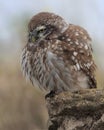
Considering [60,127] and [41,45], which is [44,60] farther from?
[60,127]

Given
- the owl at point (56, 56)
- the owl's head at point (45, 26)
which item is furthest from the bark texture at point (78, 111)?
the owl's head at point (45, 26)

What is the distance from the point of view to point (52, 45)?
677 cm

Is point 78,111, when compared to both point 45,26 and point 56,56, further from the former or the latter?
point 45,26

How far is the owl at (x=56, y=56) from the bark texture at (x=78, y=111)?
1109 millimetres

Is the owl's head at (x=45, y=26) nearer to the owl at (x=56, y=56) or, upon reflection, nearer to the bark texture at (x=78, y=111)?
the owl at (x=56, y=56)

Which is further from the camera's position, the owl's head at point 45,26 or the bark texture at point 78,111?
the owl's head at point 45,26

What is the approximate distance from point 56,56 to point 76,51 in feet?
0.70

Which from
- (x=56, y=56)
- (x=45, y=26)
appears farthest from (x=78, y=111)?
(x=45, y=26)

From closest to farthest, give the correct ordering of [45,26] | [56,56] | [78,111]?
[78,111] < [56,56] < [45,26]

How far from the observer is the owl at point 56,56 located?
21.9 ft

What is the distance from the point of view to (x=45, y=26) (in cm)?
688

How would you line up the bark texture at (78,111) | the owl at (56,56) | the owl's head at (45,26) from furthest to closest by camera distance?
the owl's head at (45,26) < the owl at (56,56) < the bark texture at (78,111)

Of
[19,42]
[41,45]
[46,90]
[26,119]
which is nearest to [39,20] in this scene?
[41,45]

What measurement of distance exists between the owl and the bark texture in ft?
3.64
